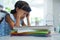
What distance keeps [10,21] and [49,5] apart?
484mm

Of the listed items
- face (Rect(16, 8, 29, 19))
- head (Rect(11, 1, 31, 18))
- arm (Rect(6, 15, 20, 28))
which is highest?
head (Rect(11, 1, 31, 18))

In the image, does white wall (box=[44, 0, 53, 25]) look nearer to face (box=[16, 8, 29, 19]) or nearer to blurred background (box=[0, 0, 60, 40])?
blurred background (box=[0, 0, 60, 40])

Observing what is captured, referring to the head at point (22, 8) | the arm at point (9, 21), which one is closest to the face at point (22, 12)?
the head at point (22, 8)

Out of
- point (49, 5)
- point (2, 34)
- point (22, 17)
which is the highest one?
point (49, 5)

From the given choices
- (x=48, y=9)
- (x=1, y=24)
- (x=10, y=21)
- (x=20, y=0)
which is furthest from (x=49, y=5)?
(x=1, y=24)

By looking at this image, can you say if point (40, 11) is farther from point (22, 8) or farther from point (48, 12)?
point (22, 8)

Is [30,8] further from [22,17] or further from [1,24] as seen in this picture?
[1,24]

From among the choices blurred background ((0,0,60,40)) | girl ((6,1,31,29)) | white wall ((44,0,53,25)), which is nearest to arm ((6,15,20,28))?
girl ((6,1,31,29))

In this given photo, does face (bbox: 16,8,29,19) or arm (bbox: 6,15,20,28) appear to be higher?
face (bbox: 16,8,29,19)

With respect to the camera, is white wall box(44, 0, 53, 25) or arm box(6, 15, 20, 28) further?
white wall box(44, 0, 53, 25)

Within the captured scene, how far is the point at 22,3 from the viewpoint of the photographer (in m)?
0.93

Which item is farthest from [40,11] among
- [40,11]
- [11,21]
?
[11,21]

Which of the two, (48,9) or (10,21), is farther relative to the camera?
(48,9)

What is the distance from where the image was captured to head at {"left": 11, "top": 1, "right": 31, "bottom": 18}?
91 cm
